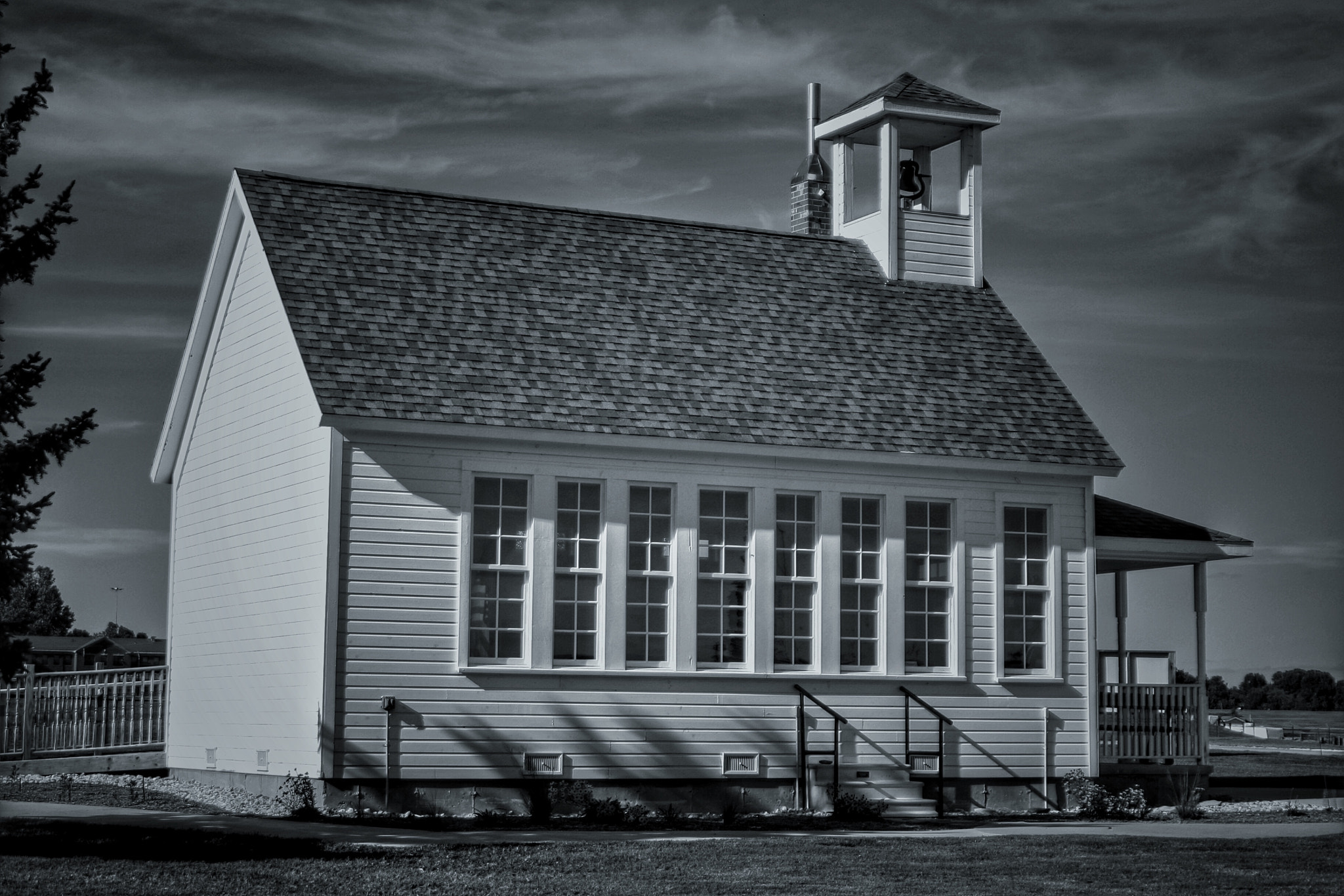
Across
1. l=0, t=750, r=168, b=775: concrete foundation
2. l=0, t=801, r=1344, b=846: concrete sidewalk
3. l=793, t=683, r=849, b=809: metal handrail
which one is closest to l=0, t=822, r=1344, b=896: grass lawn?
l=0, t=801, r=1344, b=846: concrete sidewalk

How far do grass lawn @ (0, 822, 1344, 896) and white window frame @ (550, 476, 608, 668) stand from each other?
4380 millimetres

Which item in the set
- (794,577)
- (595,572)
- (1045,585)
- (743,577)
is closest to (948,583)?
(1045,585)

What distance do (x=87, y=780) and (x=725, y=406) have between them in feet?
31.5

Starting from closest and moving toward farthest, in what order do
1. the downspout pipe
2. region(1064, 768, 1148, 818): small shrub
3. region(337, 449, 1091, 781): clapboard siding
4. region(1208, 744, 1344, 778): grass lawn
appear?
the downspout pipe, region(337, 449, 1091, 781): clapboard siding, region(1064, 768, 1148, 818): small shrub, region(1208, 744, 1344, 778): grass lawn

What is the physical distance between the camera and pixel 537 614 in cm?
2009

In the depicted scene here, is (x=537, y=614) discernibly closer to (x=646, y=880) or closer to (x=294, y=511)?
(x=294, y=511)

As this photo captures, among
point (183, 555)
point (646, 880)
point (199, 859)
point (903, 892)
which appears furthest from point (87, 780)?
point (903, 892)

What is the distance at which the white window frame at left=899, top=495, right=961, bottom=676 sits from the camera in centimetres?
2214

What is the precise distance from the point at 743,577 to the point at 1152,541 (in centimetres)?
641

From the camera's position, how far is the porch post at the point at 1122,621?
960 inches

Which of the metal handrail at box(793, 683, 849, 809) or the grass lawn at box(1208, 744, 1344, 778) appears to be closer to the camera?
the metal handrail at box(793, 683, 849, 809)

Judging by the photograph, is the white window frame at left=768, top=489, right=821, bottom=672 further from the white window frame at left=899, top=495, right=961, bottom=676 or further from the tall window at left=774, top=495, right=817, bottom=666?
the white window frame at left=899, top=495, right=961, bottom=676

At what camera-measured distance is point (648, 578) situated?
819 inches

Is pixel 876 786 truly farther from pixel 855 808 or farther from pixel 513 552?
pixel 513 552
